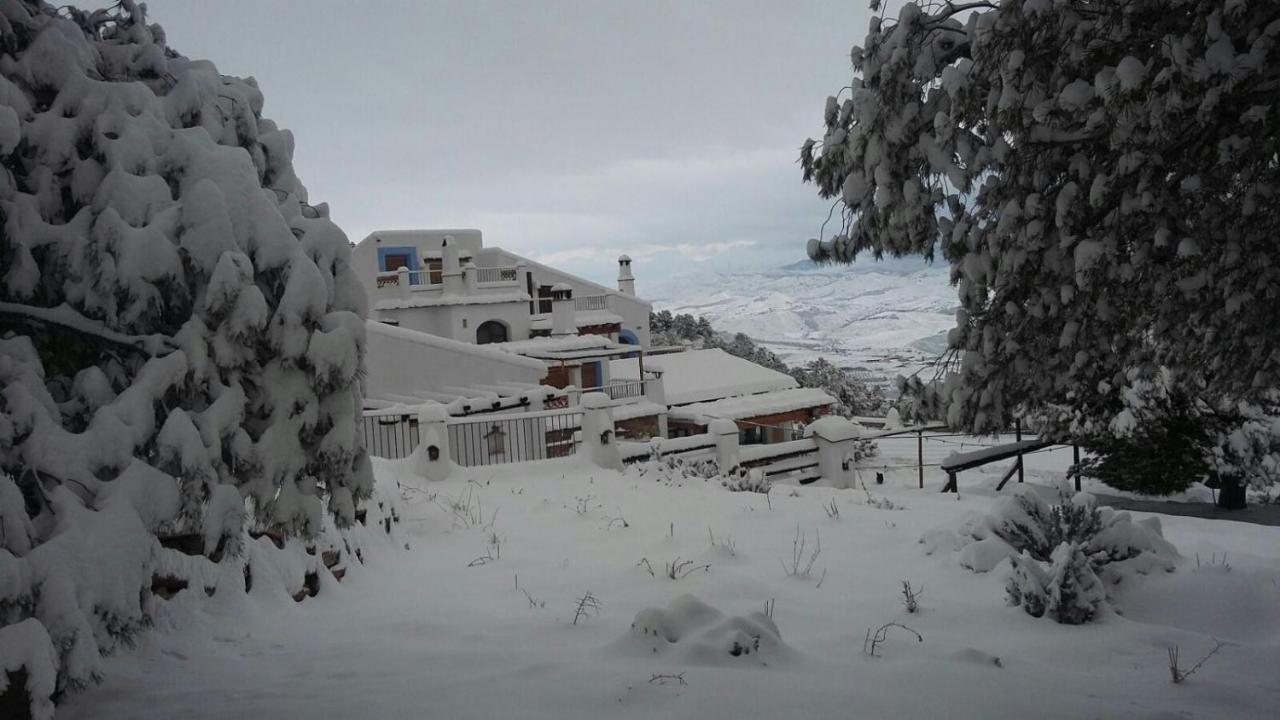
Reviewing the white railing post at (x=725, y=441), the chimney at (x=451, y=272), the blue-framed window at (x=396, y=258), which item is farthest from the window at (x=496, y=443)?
the blue-framed window at (x=396, y=258)

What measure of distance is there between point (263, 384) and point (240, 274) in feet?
1.77

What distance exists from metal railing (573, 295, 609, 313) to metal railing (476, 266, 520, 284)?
3.79 meters

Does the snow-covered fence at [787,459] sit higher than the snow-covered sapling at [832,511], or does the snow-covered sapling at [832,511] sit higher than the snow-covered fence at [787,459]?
the snow-covered sapling at [832,511]

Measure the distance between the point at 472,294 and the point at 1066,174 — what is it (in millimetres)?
23570

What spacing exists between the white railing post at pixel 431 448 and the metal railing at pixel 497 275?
15.7 m

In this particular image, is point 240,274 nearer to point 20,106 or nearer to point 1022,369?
point 20,106

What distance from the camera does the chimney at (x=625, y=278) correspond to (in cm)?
3434

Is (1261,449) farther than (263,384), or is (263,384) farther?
(1261,449)

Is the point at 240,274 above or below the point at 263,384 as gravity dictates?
above

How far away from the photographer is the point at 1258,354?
Answer: 5.49 m

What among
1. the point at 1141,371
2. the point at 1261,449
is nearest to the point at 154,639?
the point at 1141,371

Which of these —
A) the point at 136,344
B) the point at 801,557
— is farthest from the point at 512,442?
the point at 136,344

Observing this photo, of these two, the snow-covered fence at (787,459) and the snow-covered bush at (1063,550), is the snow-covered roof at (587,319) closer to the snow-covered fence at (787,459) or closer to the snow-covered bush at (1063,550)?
the snow-covered fence at (787,459)

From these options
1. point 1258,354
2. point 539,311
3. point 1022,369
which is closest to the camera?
point 1022,369
